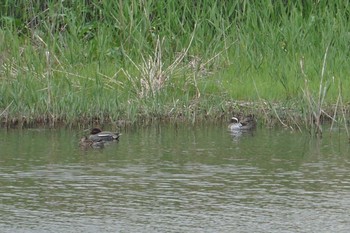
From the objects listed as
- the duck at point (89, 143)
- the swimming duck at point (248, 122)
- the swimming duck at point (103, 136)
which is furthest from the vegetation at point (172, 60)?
the duck at point (89, 143)

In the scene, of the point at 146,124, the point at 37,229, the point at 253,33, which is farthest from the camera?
the point at 253,33

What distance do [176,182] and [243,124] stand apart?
3.20m

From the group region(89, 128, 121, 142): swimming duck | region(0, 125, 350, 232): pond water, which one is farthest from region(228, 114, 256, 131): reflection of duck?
region(89, 128, 121, 142): swimming duck

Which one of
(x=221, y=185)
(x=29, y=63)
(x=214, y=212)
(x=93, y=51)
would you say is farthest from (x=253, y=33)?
(x=214, y=212)

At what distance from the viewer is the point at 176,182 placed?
33.3ft

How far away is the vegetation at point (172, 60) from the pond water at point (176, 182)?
1.42ft

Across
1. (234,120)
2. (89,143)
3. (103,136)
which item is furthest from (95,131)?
(234,120)

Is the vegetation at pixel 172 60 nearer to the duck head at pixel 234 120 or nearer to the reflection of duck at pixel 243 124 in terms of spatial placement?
the reflection of duck at pixel 243 124

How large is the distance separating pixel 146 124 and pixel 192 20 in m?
3.76

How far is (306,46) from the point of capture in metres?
16.0

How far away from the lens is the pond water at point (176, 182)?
28.0 ft

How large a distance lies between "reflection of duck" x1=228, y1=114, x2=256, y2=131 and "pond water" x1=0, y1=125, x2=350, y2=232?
4.4 inches

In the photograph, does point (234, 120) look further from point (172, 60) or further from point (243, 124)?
point (172, 60)

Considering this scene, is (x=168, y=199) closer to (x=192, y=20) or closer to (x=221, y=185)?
(x=221, y=185)
